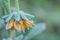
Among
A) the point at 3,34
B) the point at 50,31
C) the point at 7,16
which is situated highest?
the point at 50,31

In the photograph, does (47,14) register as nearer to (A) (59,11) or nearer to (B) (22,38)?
(A) (59,11)

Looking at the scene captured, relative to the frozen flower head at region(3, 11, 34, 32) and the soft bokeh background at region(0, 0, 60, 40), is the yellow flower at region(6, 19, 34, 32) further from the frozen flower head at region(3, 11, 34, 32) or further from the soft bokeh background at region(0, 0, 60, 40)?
the soft bokeh background at region(0, 0, 60, 40)

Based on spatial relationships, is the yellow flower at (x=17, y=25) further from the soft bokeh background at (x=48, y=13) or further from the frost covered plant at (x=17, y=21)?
the soft bokeh background at (x=48, y=13)

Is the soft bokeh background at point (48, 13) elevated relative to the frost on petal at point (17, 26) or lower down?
elevated

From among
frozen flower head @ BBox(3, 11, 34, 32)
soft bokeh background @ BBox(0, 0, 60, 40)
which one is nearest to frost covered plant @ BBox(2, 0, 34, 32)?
frozen flower head @ BBox(3, 11, 34, 32)

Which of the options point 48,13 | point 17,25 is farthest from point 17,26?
point 48,13

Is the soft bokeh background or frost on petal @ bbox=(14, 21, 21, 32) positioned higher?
the soft bokeh background

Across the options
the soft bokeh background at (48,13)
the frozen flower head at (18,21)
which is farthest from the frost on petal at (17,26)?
the soft bokeh background at (48,13)

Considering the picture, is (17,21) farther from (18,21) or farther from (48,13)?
(48,13)

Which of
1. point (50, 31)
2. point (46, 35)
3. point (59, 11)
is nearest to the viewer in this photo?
point (46, 35)

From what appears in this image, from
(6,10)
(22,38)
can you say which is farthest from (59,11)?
(6,10)

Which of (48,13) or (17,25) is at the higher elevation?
(48,13)
